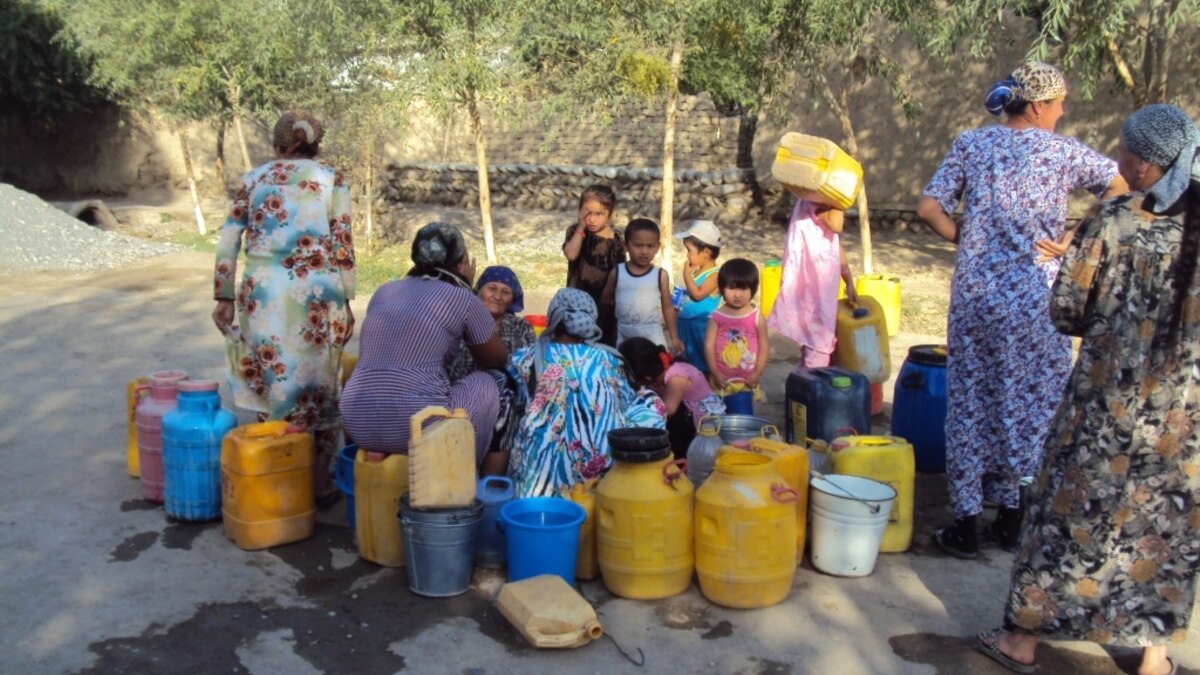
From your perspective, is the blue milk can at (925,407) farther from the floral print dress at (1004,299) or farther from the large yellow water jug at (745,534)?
the large yellow water jug at (745,534)

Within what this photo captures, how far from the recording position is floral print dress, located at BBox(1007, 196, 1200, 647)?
3299 millimetres

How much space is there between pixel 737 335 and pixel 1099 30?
18.7 feet

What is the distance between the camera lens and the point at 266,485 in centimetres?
466

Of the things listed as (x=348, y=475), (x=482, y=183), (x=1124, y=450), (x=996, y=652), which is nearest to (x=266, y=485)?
(x=348, y=475)

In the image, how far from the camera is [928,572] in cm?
452

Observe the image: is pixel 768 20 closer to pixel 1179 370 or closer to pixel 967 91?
pixel 967 91

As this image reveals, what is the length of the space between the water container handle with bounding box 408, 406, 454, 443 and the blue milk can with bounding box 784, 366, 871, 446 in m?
2.12

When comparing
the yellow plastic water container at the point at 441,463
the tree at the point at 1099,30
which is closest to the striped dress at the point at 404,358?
the yellow plastic water container at the point at 441,463

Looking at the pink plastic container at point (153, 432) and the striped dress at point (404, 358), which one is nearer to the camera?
the striped dress at point (404, 358)

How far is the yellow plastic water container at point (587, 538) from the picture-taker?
172 inches

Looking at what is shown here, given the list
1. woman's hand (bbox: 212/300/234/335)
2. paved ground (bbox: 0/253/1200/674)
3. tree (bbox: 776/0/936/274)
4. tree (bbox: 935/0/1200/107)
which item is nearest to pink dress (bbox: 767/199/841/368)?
paved ground (bbox: 0/253/1200/674)

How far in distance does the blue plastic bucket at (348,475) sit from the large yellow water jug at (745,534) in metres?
1.65

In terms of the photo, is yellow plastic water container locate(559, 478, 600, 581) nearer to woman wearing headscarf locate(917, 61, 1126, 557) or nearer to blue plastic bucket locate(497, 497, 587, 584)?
blue plastic bucket locate(497, 497, 587, 584)

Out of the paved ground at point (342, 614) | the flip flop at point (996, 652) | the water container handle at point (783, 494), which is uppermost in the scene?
the water container handle at point (783, 494)
